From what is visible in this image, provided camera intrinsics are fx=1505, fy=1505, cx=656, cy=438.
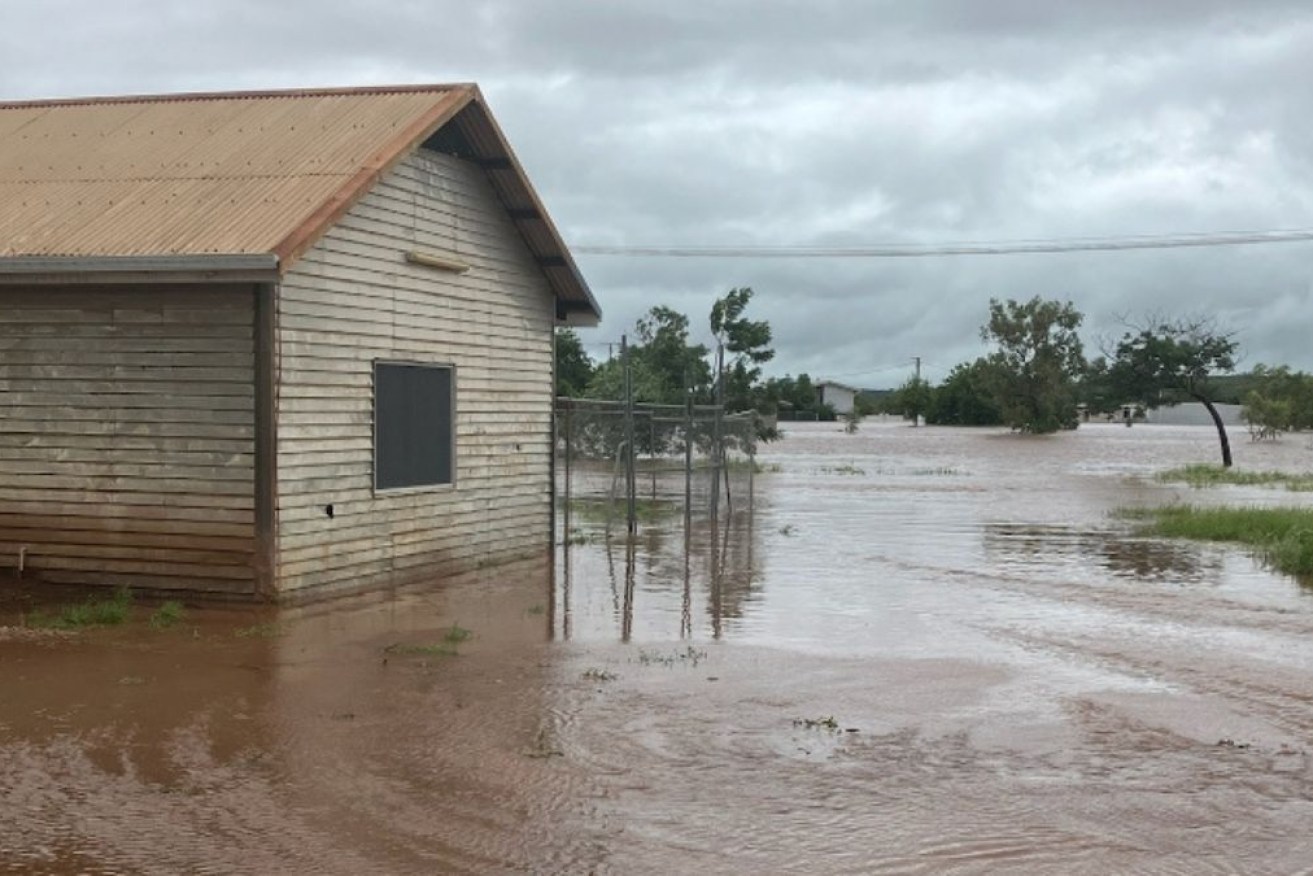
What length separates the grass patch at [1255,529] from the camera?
758 inches

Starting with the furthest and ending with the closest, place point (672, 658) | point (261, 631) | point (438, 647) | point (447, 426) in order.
→ 1. point (447, 426)
2. point (261, 631)
3. point (438, 647)
4. point (672, 658)

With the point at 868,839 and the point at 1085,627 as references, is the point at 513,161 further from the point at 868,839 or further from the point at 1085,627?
the point at 868,839

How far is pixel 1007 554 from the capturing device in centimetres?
2088

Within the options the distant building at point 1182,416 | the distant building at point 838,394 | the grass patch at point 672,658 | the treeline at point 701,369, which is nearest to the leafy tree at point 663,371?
the treeline at point 701,369

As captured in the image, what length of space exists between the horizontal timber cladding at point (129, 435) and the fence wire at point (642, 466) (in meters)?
6.58

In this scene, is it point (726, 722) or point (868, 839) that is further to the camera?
point (726, 722)

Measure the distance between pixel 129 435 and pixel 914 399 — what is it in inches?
4335

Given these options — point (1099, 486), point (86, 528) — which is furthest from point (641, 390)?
point (86, 528)

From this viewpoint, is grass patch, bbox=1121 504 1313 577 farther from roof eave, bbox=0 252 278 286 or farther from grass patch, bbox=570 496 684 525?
roof eave, bbox=0 252 278 286

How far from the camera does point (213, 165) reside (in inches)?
598

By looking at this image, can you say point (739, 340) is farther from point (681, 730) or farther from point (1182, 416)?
point (1182, 416)

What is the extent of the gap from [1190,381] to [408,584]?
44.2 m

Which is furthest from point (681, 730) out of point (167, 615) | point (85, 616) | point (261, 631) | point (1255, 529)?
point (1255, 529)

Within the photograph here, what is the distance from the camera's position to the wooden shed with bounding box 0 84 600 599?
45.1 ft
